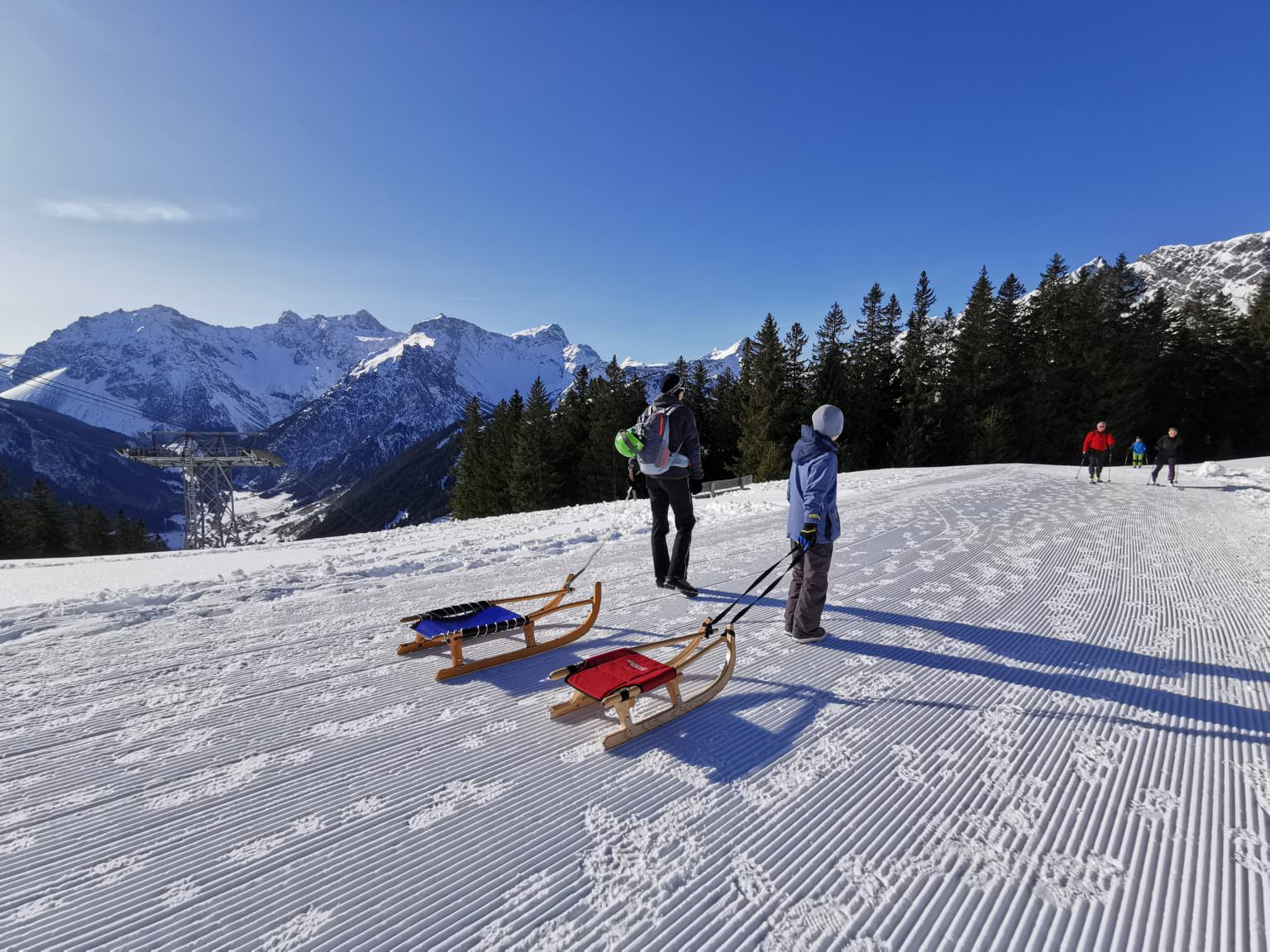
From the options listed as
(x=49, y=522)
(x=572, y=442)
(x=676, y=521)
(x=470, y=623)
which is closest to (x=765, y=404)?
(x=572, y=442)

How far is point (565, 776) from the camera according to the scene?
9.11 ft

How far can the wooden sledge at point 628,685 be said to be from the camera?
2.97 m

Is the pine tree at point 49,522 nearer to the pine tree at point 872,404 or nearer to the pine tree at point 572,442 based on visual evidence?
the pine tree at point 572,442

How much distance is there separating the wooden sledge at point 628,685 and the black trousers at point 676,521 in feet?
6.74

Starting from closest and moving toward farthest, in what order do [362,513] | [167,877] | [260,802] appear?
[167,877] → [260,802] → [362,513]

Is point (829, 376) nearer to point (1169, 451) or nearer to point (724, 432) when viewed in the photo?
point (724, 432)

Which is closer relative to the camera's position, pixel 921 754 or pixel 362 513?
pixel 921 754

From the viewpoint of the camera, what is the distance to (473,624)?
3971mm

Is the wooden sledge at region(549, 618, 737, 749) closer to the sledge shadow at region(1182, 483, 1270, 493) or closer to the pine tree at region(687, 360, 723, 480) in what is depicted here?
the sledge shadow at region(1182, 483, 1270, 493)

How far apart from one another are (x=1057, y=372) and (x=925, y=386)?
9.20 meters

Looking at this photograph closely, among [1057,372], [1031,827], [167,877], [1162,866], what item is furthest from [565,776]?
[1057,372]

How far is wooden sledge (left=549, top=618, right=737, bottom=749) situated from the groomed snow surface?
12 centimetres

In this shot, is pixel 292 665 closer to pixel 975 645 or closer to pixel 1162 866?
pixel 1162 866

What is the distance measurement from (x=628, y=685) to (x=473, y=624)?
157 centimetres
